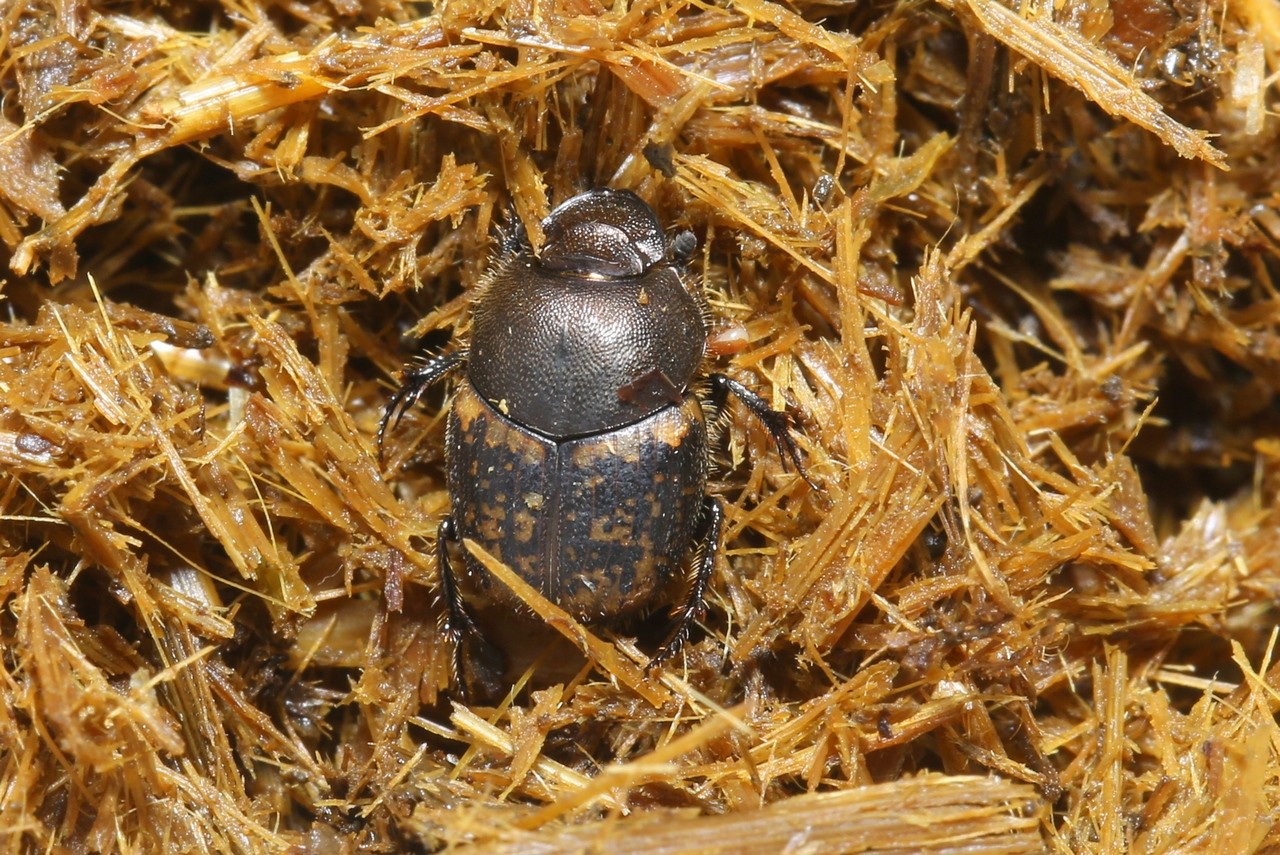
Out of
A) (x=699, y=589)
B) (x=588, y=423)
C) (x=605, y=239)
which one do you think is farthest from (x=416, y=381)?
(x=699, y=589)

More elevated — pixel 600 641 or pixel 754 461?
pixel 754 461

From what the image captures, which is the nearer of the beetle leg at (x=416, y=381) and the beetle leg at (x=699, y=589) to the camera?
the beetle leg at (x=699, y=589)

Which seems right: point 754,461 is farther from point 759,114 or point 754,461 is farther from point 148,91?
point 148,91

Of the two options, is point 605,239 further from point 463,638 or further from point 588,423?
point 463,638

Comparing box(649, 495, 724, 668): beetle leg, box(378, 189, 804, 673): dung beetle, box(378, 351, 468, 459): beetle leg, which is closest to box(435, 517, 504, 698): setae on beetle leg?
box(378, 189, 804, 673): dung beetle

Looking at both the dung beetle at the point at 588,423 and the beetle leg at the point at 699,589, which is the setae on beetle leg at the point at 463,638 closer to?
the dung beetle at the point at 588,423

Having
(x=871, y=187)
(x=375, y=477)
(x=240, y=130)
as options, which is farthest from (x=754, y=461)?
(x=240, y=130)

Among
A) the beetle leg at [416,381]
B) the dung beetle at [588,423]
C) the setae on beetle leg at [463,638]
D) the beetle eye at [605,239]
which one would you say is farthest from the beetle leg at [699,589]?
the beetle leg at [416,381]
